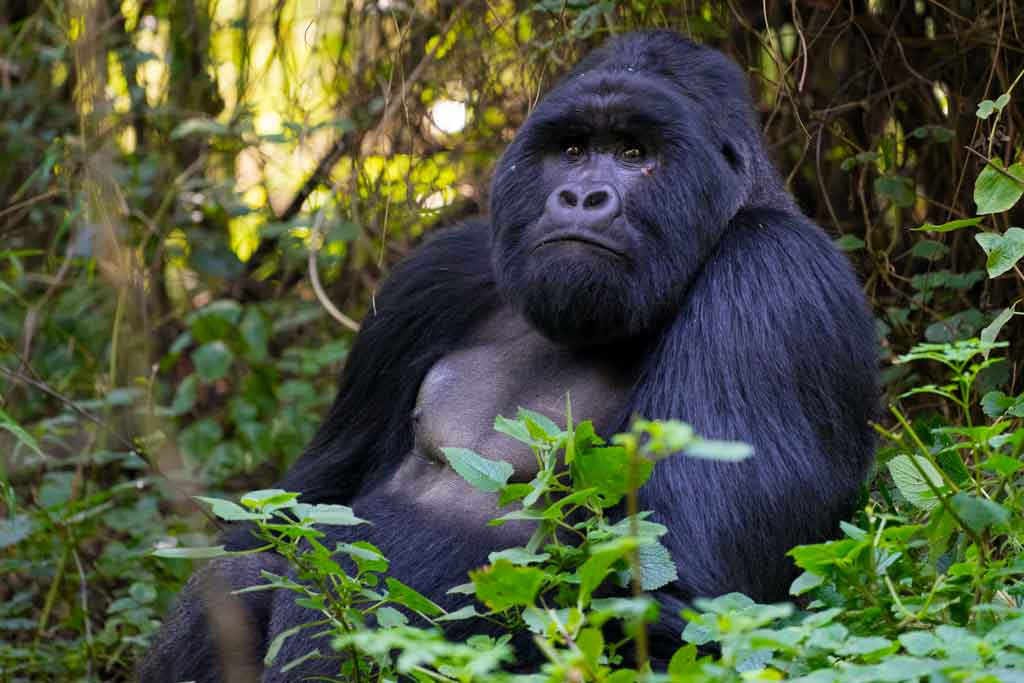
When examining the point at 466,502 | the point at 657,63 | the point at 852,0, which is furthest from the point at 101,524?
the point at 852,0

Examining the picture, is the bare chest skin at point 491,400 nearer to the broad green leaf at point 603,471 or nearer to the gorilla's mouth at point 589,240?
the gorilla's mouth at point 589,240

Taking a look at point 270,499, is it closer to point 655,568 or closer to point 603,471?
point 603,471

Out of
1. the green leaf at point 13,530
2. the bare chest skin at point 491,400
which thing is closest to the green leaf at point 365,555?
the bare chest skin at point 491,400

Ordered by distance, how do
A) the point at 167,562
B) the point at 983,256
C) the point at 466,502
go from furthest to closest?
the point at 167,562 → the point at 983,256 → the point at 466,502

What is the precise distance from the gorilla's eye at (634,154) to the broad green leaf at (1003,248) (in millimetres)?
758

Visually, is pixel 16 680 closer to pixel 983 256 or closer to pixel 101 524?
pixel 101 524

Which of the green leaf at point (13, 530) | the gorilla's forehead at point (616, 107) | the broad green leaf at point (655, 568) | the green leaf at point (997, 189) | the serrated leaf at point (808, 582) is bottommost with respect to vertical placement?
the green leaf at point (13, 530)

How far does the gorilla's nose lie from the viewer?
2959mm

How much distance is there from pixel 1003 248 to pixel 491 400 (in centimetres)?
119

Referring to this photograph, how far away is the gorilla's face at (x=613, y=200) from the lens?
2.96 metres

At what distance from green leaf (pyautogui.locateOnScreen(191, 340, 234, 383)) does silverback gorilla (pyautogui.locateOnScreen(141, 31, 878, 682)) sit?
1.37 meters

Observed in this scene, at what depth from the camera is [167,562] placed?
4.39m

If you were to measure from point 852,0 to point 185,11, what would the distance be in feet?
9.49

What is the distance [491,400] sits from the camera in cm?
325
